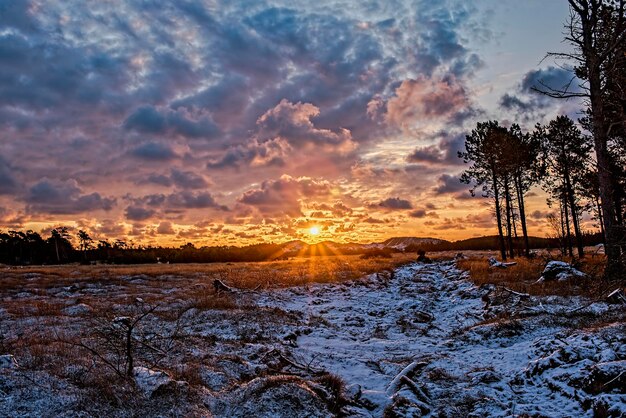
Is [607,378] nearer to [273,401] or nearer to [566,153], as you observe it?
[273,401]

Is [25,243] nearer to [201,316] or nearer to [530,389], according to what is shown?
[201,316]

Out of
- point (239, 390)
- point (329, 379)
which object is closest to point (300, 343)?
point (329, 379)

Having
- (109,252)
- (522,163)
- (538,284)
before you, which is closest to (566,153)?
(522,163)

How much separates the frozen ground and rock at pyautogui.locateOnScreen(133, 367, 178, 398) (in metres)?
0.03

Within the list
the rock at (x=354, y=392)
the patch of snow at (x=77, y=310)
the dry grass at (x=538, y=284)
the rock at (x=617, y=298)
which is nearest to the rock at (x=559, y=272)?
the dry grass at (x=538, y=284)

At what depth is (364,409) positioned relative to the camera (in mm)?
7504

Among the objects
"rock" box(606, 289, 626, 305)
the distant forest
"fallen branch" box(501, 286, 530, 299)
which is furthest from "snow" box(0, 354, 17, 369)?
the distant forest

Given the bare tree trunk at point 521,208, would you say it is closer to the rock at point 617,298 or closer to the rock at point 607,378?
the rock at point 617,298

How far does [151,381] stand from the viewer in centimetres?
725

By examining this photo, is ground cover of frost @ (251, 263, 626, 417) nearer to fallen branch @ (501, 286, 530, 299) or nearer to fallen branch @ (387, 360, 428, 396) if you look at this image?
fallen branch @ (387, 360, 428, 396)

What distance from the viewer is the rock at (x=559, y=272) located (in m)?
17.7

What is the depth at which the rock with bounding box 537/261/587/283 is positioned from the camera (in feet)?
58.2

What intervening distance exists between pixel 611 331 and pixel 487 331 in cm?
342

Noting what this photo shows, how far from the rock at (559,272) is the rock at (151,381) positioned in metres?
16.8
